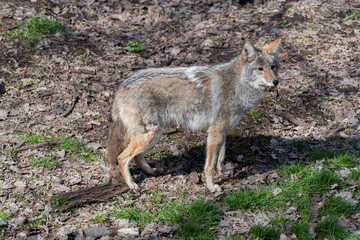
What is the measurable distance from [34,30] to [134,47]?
2.33 metres

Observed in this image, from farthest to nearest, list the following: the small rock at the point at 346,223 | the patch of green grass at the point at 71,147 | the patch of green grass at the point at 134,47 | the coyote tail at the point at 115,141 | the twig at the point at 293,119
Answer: the patch of green grass at the point at 134,47 < the twig at the point at 293,119 < the patch of green grass at the point at 71,147 < the coyote tail at the point at 115,141 < the small rock at the point at 346,223

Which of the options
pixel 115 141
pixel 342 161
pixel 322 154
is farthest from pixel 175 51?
pixel 342 161

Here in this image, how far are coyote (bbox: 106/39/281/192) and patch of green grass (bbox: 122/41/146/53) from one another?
11.0 feet

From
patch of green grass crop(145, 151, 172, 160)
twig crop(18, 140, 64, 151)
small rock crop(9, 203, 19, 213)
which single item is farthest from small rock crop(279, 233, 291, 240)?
twig crop(18, 140, 64, 151)

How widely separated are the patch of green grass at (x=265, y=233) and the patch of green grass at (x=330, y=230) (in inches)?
22.7

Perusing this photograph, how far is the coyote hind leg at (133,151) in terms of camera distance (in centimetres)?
609

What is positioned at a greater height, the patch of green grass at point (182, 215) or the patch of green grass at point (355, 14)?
the patch of green grass at point (355, 14)

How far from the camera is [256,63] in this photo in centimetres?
621

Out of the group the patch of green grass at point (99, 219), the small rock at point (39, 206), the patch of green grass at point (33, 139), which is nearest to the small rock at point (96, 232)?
the patch of green grass at point (99, 219)

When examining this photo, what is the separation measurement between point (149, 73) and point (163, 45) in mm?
3841

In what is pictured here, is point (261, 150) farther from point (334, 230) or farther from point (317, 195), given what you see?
point (334, 230)

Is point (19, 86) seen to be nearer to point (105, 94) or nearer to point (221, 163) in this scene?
point (105, 94)

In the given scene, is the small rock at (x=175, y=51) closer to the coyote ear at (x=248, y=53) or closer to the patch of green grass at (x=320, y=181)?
the coyote ear at (x=248, y=53)

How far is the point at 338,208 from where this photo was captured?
5.61m
